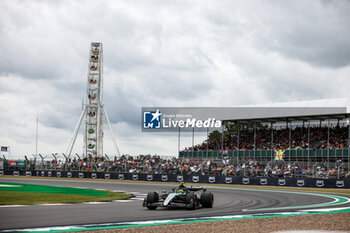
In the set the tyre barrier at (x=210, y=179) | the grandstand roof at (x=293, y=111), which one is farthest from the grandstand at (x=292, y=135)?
the tyre barrier at (x=210, y=179)

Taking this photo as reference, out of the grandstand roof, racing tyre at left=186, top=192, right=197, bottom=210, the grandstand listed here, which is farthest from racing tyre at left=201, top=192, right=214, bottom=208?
the grandstand roof

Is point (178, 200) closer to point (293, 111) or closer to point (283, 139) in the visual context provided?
point (293, 111)

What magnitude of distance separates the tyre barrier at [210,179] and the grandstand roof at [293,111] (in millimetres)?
10874

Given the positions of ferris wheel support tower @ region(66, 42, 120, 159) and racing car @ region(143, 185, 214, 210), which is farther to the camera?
ferris wheel support tower @ region(66, 42, 120, 159)

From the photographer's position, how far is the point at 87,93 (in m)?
73.6

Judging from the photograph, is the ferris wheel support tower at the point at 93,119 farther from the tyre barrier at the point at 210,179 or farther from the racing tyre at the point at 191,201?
the racing tyre at the point at 191,201

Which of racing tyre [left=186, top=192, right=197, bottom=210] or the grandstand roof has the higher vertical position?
the grandstand roof

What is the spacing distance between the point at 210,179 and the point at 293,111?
1271 cm

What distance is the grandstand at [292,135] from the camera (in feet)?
144

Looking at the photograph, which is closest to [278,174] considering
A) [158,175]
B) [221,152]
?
[158,175]

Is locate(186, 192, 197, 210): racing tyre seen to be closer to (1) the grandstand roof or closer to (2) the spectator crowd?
(2) the spectator crowd

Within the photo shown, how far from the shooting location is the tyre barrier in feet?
112

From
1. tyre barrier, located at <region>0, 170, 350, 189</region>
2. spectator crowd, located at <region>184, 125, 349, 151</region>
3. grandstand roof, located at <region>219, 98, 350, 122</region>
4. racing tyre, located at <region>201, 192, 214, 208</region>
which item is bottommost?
tyre barrier, located at <region>0, 170, 350, 189</region>

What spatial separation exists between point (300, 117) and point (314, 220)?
36.2m
